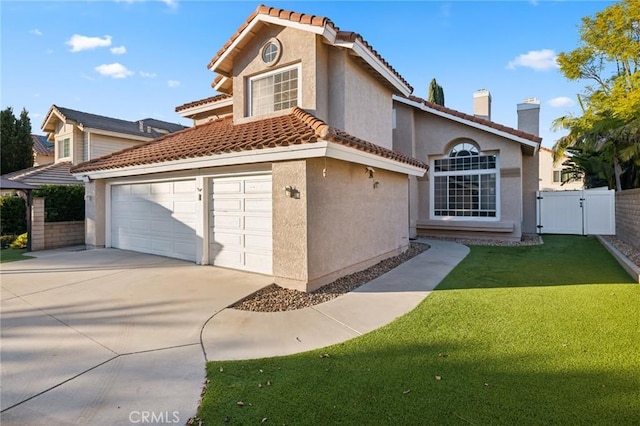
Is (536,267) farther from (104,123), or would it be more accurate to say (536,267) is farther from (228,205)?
(104,123)

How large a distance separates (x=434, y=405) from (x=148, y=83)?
47.0ft

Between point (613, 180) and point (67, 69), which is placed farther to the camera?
point (613, 180)

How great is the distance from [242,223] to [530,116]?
18922 millimetres

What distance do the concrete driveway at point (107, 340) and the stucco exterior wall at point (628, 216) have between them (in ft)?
41.1

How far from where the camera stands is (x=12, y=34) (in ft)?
31.9

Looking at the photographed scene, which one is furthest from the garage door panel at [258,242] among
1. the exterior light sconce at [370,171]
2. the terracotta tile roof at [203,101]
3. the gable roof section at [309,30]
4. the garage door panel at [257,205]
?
the terracotta tile roof at [203,101]

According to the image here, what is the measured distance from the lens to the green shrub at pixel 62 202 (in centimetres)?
1334

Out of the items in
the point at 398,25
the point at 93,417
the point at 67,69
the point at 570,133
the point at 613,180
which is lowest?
the point at 93,417

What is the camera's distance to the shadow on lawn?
775 centimetres

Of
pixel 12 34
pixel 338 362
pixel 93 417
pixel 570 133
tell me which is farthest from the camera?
pixel 570 133

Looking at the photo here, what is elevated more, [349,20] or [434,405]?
[349,20]

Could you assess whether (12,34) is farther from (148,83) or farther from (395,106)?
(395,106)

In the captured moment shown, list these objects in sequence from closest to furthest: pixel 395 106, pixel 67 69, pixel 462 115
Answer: pixel 67 69 < pixel 462 115 < pixel 395 106

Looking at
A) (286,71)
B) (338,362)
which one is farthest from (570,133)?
(338,362)
